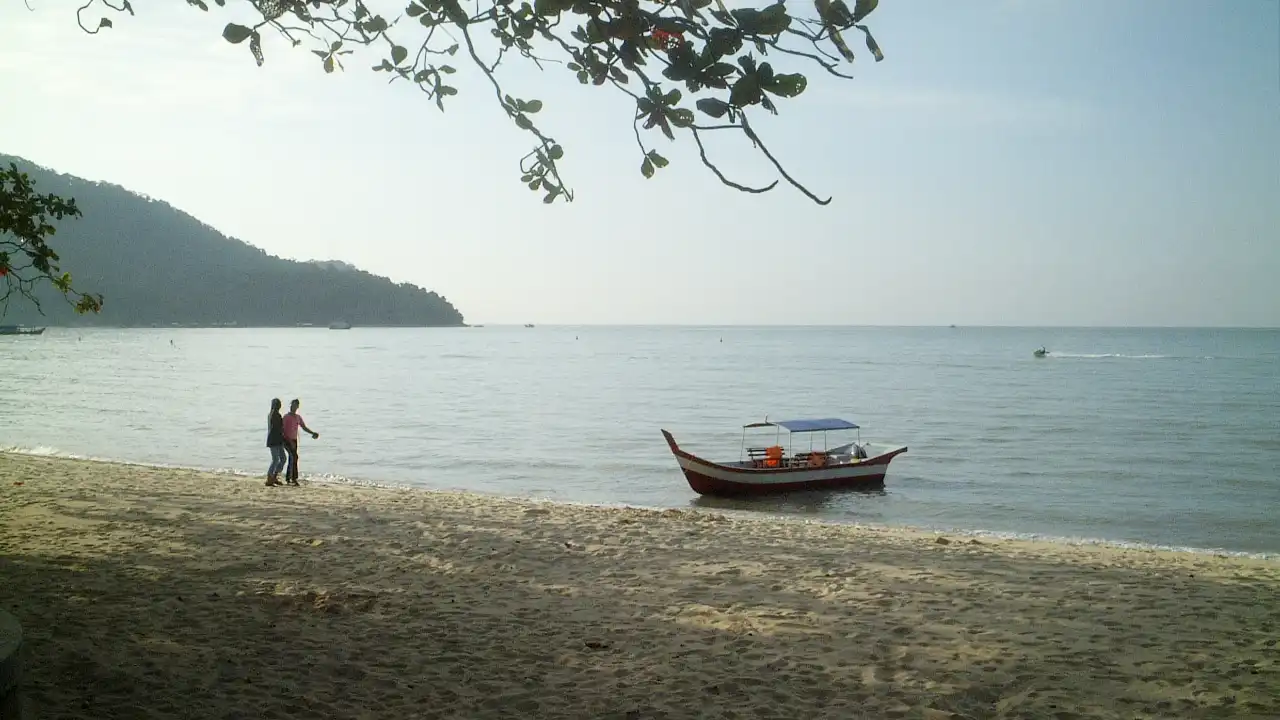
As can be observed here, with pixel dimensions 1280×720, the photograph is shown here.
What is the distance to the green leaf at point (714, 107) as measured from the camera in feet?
9.46

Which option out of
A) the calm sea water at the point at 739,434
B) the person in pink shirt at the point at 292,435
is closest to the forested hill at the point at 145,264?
the calm sea water at the point at 739,434

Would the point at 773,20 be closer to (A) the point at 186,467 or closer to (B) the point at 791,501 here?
(B) the point at 791,501

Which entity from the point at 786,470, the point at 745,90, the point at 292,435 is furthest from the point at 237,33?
the point at 786,470

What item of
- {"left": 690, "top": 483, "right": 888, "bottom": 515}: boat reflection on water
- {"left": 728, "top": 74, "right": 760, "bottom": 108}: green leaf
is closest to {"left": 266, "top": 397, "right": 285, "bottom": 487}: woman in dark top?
{"left": 690, "top": 483, "right": 888, "bottom": 515}: boat reflection on water

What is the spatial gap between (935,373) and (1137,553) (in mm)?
66279

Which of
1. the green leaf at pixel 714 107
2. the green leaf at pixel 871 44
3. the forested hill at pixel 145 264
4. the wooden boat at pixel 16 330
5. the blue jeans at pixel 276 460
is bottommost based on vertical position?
the blue jeans at pixel 276 460

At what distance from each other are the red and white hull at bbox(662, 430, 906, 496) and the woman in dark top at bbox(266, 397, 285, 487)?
26.9ft

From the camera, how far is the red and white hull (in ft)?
66.7

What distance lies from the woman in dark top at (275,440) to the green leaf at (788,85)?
1448 cm

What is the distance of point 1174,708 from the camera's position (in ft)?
19.1

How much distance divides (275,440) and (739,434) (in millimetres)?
21617

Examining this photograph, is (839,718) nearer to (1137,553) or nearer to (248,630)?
(248,630)

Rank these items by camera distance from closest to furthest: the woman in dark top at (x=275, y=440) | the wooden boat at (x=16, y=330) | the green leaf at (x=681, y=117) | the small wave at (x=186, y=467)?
the green leaf at (x=681, y=117)
the woman in dark top at (x=275, y=440)
the small wave at (x=186, y=467)
the wooden boat at (x=16, y=330)

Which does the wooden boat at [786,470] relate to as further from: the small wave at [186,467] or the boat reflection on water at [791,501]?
the small wave at [186,467]
